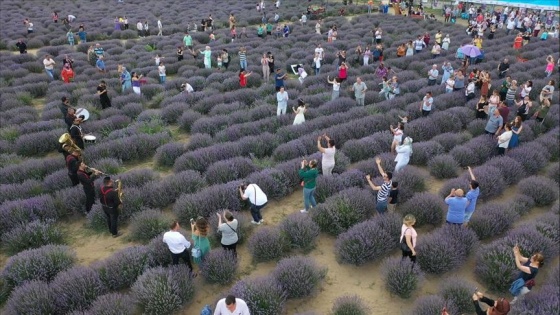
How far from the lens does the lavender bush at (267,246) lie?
6676mm

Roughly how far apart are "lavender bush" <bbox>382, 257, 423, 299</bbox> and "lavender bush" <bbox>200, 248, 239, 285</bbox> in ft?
7.90

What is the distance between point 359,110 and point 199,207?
6804 mm

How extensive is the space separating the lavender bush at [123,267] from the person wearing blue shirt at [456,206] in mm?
5141

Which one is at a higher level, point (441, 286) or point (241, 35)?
point (241, 35)

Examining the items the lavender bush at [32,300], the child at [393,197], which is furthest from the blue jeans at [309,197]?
the lavender bush at [32,300]

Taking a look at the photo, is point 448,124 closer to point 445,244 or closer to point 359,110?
point 359,110

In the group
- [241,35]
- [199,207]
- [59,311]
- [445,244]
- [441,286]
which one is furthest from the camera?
[241,35]

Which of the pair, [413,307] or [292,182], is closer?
[413,307]

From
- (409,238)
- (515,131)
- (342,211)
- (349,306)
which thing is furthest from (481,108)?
(349,306)

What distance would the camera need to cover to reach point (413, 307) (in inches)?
222

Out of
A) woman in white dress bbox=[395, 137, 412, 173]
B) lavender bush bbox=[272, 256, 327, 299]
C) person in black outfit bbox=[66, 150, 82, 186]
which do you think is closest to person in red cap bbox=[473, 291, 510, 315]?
lavender bush bbox=[272, 256, 327, 299]

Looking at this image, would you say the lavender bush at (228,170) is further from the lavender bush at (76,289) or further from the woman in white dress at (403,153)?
the lavender bush at (76,289)

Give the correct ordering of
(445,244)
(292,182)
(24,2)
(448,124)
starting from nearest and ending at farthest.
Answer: (445,244), (292,182), (448,124), (24,2)

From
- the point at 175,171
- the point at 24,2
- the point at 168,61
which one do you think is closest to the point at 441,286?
the point at 175,171
